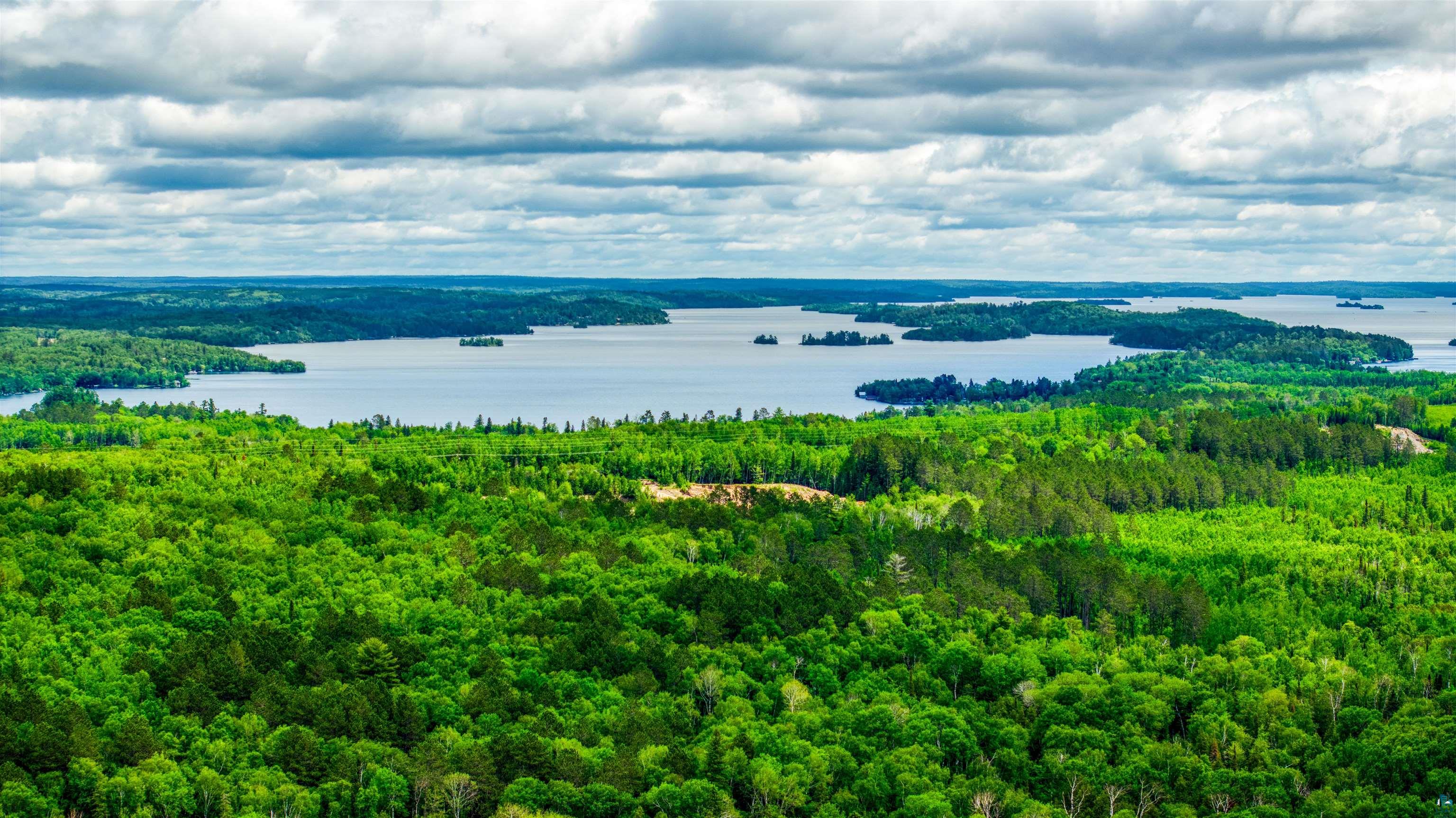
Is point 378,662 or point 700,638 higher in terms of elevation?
point 378,662

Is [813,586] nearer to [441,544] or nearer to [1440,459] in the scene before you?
[441,544]

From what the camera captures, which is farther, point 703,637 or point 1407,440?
point 1407,440

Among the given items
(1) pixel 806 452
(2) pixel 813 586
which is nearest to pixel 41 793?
(2) pixel 813 586

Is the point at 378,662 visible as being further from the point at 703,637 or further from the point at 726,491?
the point at 726,491

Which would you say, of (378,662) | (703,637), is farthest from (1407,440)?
(378,662)

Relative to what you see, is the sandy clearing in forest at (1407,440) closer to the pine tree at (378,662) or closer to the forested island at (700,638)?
the forested island at (700,638)

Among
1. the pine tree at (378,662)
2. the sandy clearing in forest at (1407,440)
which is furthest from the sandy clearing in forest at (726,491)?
the sandy clearing in forest at (1407,440)
